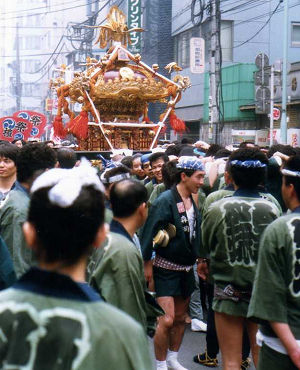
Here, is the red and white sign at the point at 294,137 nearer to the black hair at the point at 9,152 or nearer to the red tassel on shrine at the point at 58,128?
the red tassel on shrine at the point at 58,128

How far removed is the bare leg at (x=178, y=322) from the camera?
5.75m

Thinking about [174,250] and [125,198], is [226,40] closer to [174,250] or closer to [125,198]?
[174,250]

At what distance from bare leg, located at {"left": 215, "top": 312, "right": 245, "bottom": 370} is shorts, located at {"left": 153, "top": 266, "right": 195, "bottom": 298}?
86 cm

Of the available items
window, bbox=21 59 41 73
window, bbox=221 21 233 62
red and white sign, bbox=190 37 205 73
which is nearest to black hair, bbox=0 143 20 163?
red and white sign, bbox=190 37 205 73

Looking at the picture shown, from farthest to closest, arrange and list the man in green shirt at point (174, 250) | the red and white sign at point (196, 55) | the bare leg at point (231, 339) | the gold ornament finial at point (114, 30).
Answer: the red and white sign at point (196, 55)
the gold ornament finial at point (114, 30)
the man in green shirt at point (174, 250)
the bare leg at point (231, 339)

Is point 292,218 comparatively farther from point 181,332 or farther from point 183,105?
point 183,105

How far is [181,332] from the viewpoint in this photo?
5.86 meters

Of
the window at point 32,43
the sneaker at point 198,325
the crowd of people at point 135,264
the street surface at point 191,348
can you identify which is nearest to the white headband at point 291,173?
the crowd of people at point 135,264

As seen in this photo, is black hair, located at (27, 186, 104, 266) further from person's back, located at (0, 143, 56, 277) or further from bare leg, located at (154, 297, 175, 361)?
bare leg, located at (154, 297, 175, 361)

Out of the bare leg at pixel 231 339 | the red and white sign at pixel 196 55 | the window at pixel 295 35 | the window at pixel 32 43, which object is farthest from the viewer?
the window at pixel 32 43

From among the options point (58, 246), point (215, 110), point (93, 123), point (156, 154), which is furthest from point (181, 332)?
point (215, 110)

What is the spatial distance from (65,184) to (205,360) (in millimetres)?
4510

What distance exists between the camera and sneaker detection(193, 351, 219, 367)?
6.20m

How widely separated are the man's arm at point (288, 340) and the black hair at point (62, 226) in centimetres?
149
